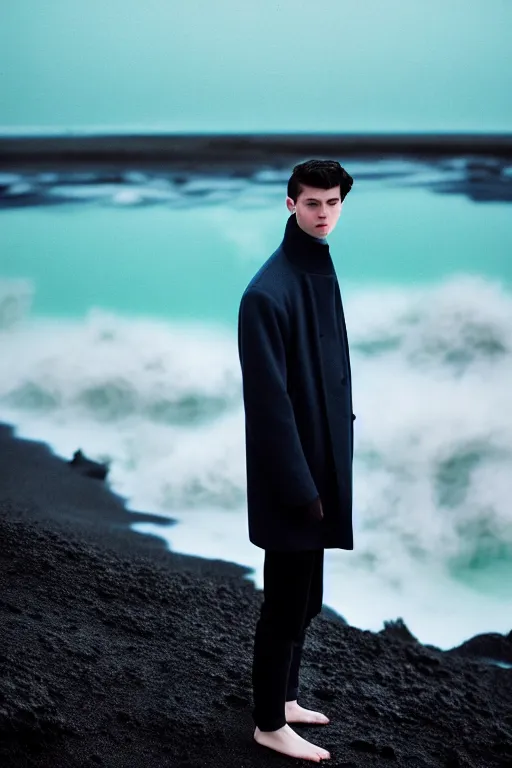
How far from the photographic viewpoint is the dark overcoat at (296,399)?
1468 millimetres

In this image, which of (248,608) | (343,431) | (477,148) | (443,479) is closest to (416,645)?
(248,608)

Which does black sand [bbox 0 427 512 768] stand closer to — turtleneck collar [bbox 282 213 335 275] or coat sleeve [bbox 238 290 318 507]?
coat sleeve [bbox 238 290 318 507]

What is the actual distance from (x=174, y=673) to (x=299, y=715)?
342 millimetres

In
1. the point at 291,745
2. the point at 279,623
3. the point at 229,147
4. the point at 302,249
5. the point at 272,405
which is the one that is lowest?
the point at 291,745

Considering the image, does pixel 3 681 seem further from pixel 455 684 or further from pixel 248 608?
pixel 455 684

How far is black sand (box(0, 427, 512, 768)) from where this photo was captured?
1.67 meters

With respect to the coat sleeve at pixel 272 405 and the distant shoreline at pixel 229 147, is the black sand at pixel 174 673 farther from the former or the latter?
the distant shoreline at pixel 229 147

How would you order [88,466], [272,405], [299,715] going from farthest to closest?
[88,466] → [299,715] → [272,405]

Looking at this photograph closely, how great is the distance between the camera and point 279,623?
155 centimetres

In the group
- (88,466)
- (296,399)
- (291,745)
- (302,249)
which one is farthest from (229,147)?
(291,745)

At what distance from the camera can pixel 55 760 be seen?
1574 mm

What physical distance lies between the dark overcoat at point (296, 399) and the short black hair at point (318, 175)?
6cm

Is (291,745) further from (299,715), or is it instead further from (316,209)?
(316,209)

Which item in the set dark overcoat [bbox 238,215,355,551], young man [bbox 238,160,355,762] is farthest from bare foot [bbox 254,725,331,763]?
dark overcoat [bbox 238,215,355,551]
